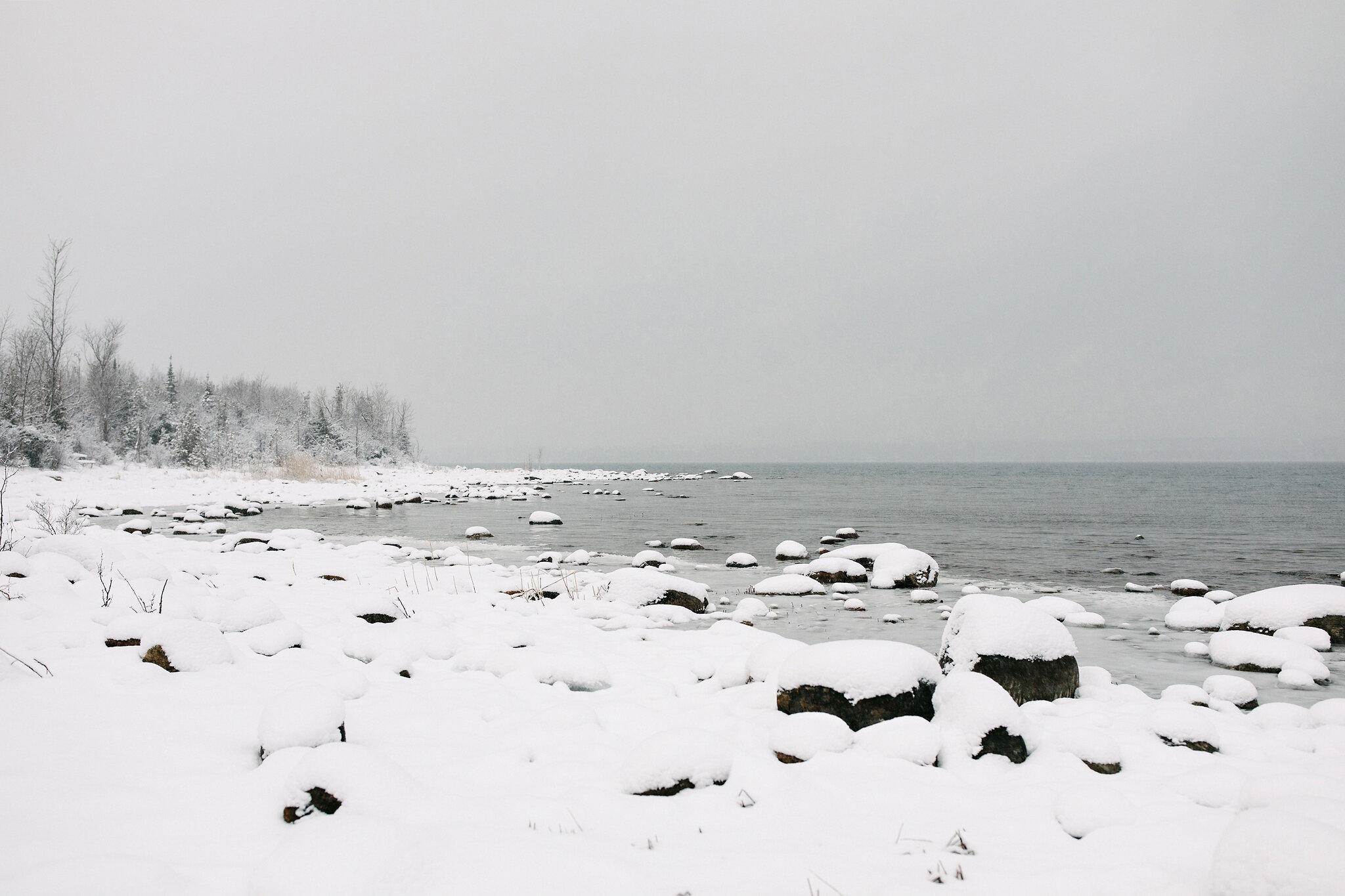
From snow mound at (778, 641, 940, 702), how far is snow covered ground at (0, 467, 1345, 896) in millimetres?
35

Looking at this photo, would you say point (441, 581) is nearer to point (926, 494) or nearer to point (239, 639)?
point (239, 639)

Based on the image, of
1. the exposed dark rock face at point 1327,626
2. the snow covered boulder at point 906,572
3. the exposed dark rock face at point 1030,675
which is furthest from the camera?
the snow covered boulder at point 906,572

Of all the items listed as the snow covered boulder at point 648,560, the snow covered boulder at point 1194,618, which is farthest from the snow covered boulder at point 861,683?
the snow covered boulder at point 648,560

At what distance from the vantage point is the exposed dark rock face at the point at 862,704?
480 cm

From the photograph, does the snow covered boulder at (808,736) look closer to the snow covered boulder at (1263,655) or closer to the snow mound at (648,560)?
the snow covered boulder at (1263,655)

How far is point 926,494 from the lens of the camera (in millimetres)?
44469

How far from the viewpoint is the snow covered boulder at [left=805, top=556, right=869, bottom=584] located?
13461 millimetres

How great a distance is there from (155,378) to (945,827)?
92.6 m

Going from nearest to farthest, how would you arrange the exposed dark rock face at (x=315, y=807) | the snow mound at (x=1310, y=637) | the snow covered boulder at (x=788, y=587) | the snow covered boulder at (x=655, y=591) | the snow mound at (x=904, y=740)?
the exposed dark rock face at (x=315, y=807), the snow mound at (x=904, y=740), the snow mound at (x=1310, y=637), the snow covered boulder at (x=655, y=591), the snow covered boulder at (x=788, y=587)

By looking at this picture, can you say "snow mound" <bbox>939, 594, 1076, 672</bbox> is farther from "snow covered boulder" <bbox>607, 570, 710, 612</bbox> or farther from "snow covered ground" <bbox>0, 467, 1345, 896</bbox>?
"snow covered boulder" <bbox>607, 570, 710, 612</bbox>

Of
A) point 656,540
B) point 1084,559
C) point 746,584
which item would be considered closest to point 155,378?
point 656,540

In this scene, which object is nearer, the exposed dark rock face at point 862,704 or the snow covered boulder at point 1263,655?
the exposed dark rock face at point 862,704

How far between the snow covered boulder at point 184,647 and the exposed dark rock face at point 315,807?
2.31m

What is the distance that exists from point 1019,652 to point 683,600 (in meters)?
5.43
